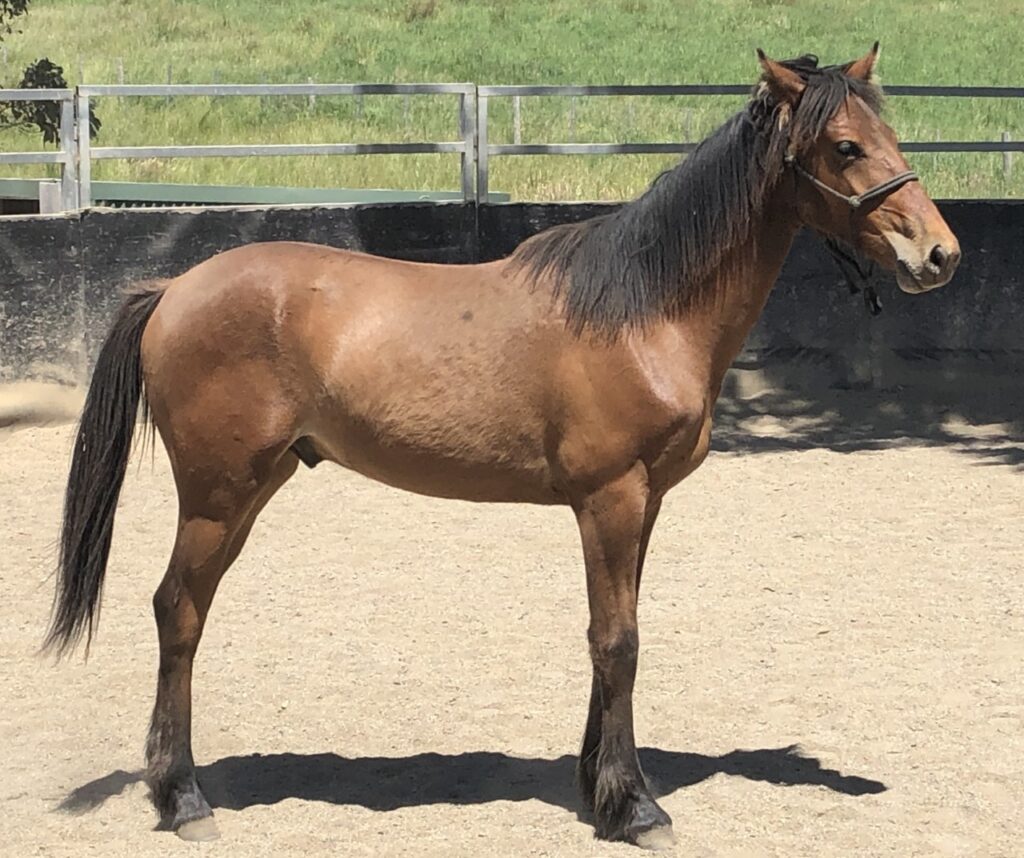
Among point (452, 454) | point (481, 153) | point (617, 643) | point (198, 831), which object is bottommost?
point (198, 831)

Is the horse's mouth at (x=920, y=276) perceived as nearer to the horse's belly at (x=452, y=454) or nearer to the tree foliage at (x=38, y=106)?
the horse's belly at (x=452, y=454)

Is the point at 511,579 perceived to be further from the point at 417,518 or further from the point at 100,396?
the point at 100,396

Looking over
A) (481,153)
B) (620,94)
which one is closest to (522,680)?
(481,153)

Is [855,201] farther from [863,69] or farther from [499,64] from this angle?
[499,64]

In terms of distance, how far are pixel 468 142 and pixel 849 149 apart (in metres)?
6.41

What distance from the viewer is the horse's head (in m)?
3.86

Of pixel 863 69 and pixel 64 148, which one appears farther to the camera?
pixel 64 148

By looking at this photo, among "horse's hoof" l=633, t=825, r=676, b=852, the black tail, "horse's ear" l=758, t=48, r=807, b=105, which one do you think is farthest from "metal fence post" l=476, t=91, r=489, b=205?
"horse's hoof" l=633, t=825, r=676, b=852

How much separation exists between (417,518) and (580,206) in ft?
10.7

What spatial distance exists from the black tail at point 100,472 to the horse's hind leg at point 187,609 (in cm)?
24

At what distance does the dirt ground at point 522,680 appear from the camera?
4.13 metres

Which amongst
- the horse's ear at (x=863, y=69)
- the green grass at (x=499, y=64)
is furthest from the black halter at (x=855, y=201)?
the green grass at (x=499, y=64)

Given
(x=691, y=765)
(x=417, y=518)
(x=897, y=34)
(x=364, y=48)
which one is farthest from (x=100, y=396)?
(x=897, y=34)

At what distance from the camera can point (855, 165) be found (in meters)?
3.93
